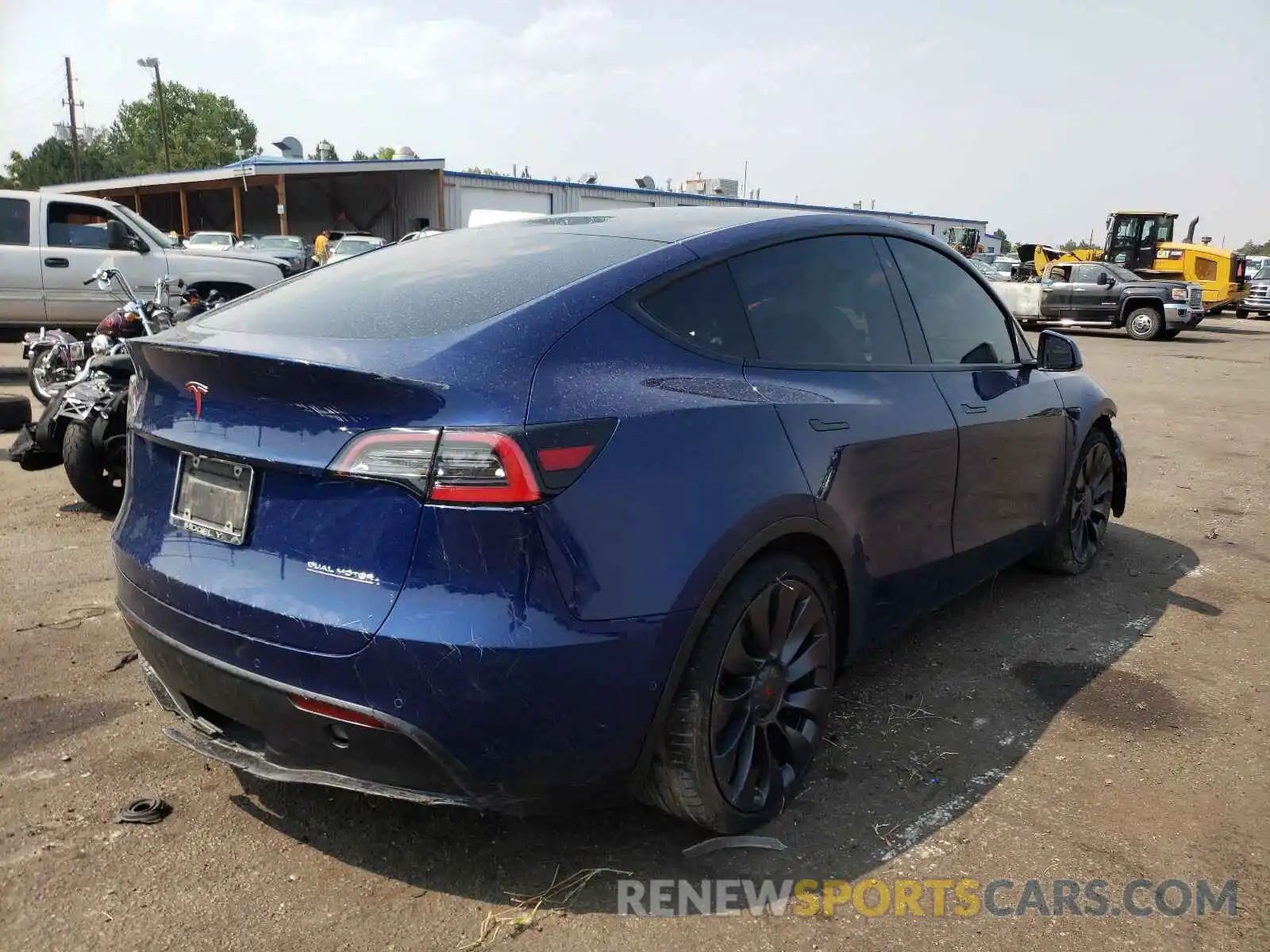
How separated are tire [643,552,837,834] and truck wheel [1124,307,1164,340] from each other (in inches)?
878

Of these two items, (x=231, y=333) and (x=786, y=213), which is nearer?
(x=231, y=333)

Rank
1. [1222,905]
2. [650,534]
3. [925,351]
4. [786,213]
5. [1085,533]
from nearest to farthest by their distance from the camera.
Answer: [650,534]
[1222,905]
[786,213]
[925,351]
[1085,533]

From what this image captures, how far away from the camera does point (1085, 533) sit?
504 cm

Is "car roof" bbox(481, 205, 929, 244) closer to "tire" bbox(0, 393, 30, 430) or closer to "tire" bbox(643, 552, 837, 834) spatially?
"tire" bbox(643, 552, 837, 834)

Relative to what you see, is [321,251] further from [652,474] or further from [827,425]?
[652,474]

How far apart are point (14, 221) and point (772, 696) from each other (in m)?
11.9

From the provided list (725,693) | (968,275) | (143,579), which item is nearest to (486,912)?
(725,693)

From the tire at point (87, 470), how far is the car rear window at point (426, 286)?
3.04m

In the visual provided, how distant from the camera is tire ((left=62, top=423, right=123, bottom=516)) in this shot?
5480 millimetres

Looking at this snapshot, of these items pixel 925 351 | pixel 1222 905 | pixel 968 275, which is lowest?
pixel 1222 905

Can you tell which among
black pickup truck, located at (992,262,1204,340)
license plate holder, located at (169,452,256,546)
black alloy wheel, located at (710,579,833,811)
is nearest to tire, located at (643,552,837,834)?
black alloy wheel, located at (710,579,833,811)

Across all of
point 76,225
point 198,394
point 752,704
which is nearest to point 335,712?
point 198,394

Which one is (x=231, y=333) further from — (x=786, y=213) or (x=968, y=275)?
(x=968, y=275)

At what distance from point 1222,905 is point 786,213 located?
2.34 metres
